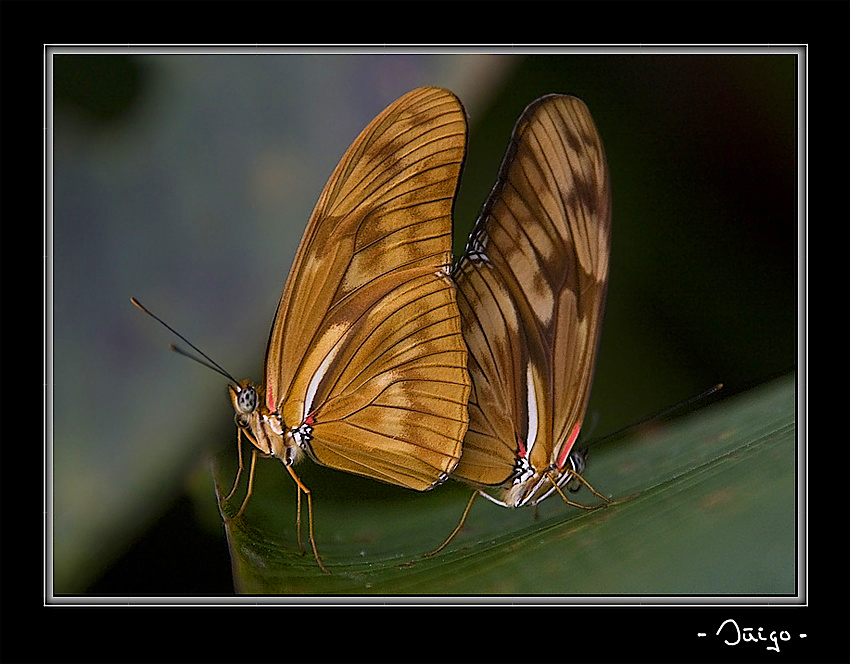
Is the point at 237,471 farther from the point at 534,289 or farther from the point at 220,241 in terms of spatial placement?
the point at 534,289

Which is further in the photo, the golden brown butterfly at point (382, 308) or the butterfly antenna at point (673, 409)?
the butterfly antenna at point (673, 409)

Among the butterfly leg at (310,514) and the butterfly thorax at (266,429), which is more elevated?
the butterfly thorax at (266,429)

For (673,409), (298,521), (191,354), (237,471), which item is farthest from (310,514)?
(673,409)

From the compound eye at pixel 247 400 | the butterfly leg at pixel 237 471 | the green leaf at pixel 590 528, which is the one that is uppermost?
the compound eye at pixel 247 400

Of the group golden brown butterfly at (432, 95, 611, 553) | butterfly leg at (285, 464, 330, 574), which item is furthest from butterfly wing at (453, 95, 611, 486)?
butterfly leg at (285, 464, 330, 574)

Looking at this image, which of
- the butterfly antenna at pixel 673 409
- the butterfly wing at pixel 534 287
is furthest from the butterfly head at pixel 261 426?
the butterfly antenna at pixel 673 409

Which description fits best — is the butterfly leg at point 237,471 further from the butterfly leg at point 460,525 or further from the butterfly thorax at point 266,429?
the butterfly leg at point 460,525
